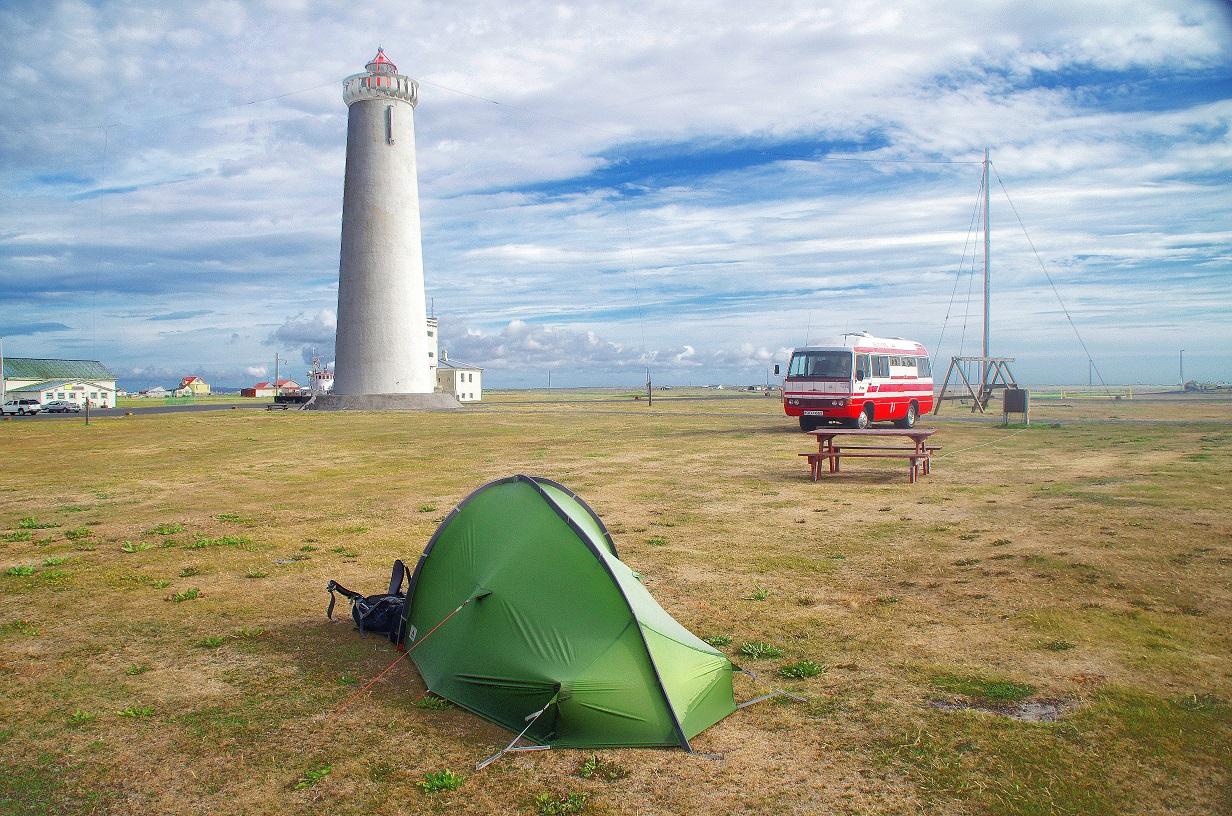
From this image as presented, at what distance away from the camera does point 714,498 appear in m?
15.7

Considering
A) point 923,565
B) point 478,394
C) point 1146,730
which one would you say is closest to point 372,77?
point 478,394

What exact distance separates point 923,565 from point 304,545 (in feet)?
29.0

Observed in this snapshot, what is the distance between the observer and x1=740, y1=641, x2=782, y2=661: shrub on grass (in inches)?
289

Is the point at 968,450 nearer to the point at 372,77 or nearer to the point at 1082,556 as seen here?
the point at 1082,556

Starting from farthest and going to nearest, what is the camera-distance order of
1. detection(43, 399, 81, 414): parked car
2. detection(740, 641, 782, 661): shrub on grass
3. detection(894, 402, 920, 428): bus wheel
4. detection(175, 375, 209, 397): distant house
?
detection(175, 375, 209, 397): distant house
detection(43, 399, 81, 414): parked car
detection(894, 402, 920, 428): bus wheel
detection(740, 641, 782, 661): shrub on grass

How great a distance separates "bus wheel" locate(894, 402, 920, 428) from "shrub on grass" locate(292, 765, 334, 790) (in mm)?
29709

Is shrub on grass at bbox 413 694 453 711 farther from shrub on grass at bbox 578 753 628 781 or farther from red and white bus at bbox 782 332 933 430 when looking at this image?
red and white bus at bbox 782 332 933 430

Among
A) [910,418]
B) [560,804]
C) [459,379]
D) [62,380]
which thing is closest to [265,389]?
[62,380]

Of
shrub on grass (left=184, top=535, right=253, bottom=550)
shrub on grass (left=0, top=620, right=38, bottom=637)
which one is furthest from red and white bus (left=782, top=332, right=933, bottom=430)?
shrub on grass (left=0, top=620, right=38, bottom=637)

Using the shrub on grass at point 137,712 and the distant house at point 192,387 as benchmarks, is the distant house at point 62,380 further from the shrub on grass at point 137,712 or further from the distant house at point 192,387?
the shrub on grass at point 137,712

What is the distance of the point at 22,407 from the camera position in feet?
186

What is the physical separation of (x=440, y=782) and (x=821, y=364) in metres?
24.6

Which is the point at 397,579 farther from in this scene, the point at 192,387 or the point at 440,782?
the point at 192,387

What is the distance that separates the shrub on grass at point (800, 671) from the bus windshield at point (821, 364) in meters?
21.5
